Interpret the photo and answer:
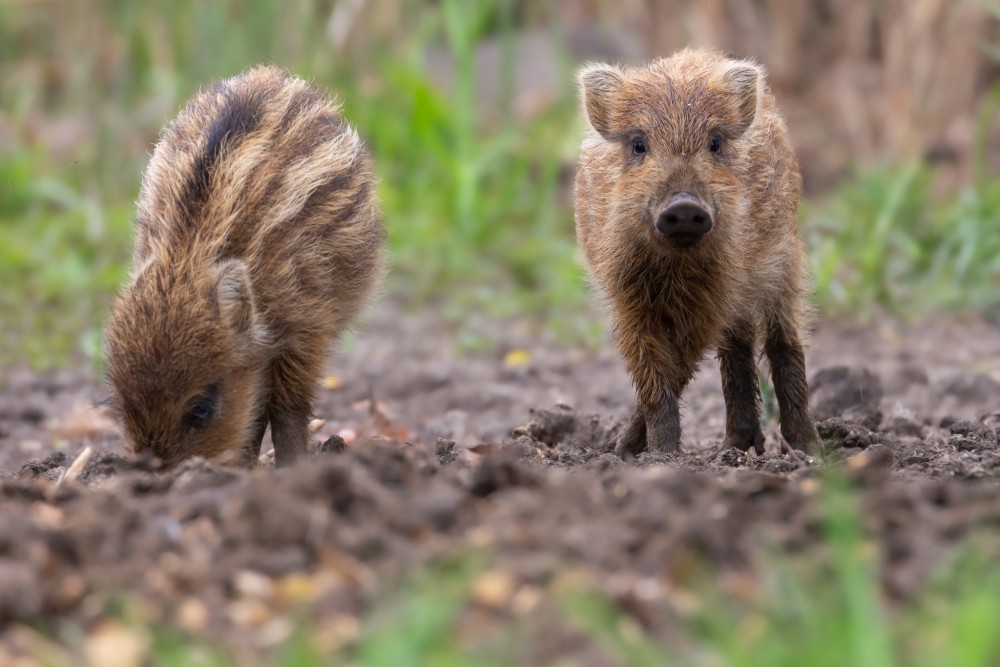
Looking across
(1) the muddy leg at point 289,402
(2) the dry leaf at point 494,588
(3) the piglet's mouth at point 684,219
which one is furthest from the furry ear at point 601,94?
(2) the dry leaf at point 494,588

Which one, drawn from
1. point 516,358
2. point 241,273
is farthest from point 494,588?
point 516,358

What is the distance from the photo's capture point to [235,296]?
488cm

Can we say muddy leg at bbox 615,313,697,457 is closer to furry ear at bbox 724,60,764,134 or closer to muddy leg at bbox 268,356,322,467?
furry ear at bbox 724,60,764,134

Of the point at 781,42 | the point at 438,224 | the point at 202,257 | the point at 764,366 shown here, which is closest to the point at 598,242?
the point at 764,366

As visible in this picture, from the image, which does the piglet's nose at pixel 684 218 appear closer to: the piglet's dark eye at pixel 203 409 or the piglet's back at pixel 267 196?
the piglet's back at pixel 267 196

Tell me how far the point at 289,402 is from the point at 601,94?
1.73 metres

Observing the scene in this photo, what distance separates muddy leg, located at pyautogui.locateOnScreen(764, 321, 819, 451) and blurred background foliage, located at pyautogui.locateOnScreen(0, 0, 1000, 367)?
1620mm

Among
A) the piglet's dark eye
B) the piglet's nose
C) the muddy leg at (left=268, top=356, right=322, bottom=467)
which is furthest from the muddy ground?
the piglet's nose

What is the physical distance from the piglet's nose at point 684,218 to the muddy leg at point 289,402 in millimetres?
1369

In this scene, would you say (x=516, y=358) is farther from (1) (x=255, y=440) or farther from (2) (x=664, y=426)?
(1) (x=255, y=440)

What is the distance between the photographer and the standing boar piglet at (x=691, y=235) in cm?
523

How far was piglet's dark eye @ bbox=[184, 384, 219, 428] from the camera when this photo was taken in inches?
188

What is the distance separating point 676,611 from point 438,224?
717 cm

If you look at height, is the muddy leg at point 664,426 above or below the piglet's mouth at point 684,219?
below
